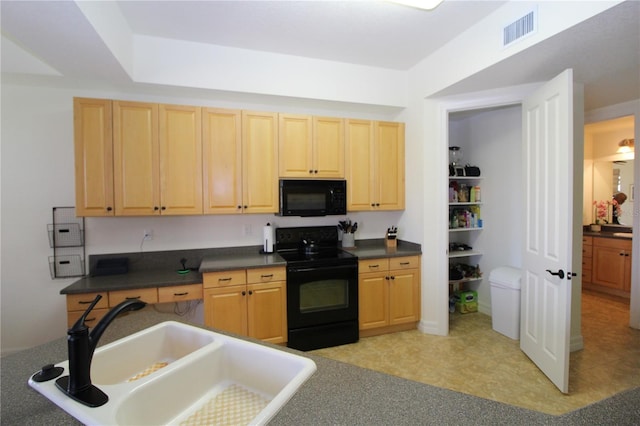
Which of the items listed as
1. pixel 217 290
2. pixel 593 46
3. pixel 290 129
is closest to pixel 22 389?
pixel 217 290

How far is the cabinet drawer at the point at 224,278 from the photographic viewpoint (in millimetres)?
2506

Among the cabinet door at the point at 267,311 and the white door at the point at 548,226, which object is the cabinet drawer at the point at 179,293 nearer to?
the cabinet door at the point at 267,311

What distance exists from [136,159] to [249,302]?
5.16ft

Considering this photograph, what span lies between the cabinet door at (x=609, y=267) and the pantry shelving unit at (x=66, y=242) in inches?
Result: 260

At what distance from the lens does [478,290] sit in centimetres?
384

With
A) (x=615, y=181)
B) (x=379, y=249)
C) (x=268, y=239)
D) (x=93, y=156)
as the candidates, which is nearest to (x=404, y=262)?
(x=379, y=249)

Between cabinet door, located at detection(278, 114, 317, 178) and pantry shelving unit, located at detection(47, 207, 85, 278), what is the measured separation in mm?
1914

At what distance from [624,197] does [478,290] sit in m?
3.25

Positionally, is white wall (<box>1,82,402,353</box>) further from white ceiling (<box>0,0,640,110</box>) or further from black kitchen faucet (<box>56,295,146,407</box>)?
black kitchen faucet (<box>56,295,146,407</box>)

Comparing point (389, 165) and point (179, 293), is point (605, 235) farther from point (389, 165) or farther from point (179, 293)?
point (179, 293)

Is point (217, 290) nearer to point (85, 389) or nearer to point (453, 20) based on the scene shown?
point (85, 389)

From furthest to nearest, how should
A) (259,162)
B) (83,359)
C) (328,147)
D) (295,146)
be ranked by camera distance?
(328,147) → (295,146) → (259,162) → (83,359)

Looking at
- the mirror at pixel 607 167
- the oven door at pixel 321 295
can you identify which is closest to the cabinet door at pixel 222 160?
the oven door at pixel 321 295

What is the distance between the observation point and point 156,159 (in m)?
2.59
